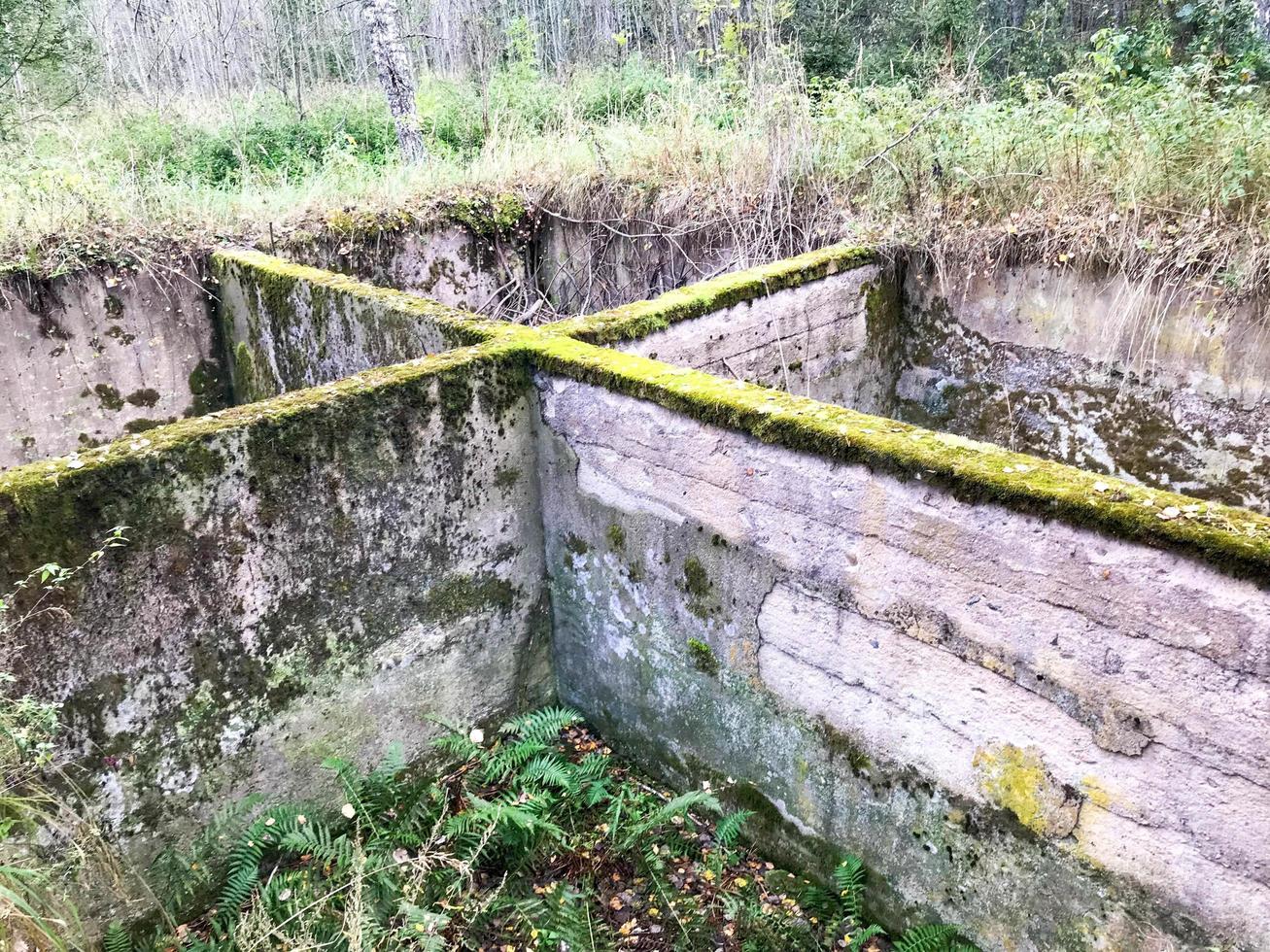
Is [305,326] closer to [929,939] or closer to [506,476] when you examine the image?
[506,476]

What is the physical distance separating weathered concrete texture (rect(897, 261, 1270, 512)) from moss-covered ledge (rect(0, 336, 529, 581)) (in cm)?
331

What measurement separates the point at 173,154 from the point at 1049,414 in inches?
371

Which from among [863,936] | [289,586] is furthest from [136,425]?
[863,936]

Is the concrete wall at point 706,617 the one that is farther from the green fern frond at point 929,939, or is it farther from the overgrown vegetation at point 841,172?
the overgrown vegetation at point 841,172

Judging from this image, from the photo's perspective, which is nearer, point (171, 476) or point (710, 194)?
point (171, 476)

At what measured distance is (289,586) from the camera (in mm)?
3336

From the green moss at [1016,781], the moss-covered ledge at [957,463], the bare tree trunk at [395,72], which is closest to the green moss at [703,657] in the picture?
the moss-covered ledge at [957,463]

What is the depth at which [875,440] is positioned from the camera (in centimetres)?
278

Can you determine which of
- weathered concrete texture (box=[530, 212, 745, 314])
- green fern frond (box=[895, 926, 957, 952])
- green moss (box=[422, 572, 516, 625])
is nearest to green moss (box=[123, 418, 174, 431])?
weathered concrete texture (box=[530, 212, 745, 314])

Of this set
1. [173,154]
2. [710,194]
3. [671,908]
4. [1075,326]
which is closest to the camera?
[671,908]

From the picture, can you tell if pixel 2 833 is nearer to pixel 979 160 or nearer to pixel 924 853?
pixel 924 853

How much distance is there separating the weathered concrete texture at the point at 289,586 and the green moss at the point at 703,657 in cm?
92

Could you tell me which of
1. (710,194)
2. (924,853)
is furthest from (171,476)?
(710,194)

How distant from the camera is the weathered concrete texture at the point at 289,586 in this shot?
2918 mm
